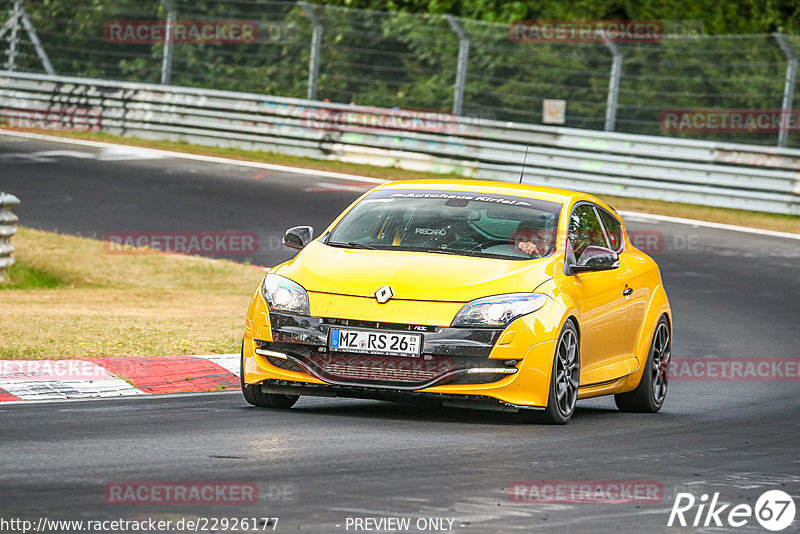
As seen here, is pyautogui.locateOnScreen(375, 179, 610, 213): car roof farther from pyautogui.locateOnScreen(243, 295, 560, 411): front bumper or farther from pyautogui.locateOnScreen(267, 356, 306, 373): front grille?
pyautogui.locateOnScreen(267, 356, 306, 373): front grille

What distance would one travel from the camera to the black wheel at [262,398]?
9.47m

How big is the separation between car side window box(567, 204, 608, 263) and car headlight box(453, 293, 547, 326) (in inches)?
40.7

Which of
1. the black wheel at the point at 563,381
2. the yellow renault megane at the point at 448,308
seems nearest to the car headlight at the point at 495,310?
the yellow renault megane at the point at 448,308

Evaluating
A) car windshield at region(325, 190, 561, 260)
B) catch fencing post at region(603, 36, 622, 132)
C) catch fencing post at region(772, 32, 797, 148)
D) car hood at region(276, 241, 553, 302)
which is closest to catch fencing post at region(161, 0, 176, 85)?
catch fencing post at region(603, 36, 622, 132)

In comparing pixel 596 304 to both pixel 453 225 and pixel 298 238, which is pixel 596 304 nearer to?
pixel 453 225

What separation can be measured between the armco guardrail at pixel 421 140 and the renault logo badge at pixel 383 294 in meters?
17.1

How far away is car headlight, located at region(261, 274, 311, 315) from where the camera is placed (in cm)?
905

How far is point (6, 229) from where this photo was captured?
1631cm

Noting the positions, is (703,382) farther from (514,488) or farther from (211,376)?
(514,488)

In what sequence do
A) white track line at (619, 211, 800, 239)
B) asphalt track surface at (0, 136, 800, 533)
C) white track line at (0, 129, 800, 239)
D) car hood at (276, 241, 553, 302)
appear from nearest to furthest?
asphalt track surface at (0, 136, 800, 533), car hood at (276, 241, 553, 302), white track line at (619, 211, 800, 239), white track line at (0, 129, 800, 239)

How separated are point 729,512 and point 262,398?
3668mm

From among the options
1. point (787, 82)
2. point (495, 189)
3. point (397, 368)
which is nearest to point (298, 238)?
point (495, 189)

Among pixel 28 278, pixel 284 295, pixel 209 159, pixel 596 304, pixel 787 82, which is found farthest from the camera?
pixel 209 159

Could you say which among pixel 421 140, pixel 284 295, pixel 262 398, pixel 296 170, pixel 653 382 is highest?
pixel 284 295
